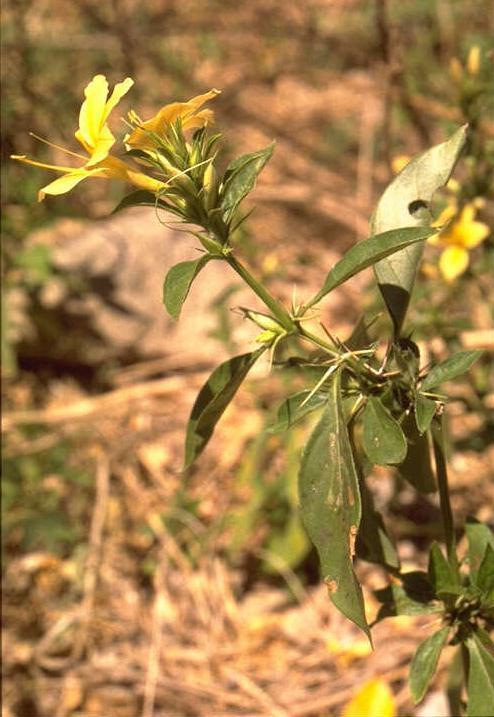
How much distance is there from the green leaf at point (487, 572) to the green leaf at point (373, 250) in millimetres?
398

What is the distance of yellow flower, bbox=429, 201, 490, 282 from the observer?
182 cm

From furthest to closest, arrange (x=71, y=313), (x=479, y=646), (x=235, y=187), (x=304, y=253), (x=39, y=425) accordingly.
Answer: (x=304, y=253) → (x=71, y=313) → (x=39, y=425) → (x=479, y=646) → (x=235, y=187)

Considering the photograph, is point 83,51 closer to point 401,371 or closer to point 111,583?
point 111,583

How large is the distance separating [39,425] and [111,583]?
1.59 feet

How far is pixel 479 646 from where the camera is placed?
1.17 meters

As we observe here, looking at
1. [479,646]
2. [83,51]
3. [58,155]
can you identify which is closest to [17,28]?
[58,155]

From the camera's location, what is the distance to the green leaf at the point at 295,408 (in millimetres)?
1118

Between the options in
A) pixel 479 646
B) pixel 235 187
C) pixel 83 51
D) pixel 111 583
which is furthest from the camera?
pixel 83 51

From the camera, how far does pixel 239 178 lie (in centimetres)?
104

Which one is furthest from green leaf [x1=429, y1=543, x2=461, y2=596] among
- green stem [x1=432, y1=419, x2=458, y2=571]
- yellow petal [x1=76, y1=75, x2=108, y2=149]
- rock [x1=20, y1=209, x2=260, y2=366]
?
rock [x1=20, y1=209, x2=260, y2=366]

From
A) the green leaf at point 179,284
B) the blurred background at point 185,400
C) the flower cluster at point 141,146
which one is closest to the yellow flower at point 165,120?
the flower cluster at point 141,146

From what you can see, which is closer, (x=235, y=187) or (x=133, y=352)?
(x=235, y=187)

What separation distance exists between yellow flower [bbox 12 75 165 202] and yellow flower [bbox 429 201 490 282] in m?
0.94

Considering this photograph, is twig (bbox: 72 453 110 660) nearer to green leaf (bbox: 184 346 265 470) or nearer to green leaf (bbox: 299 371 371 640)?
green leaf (bbox: 184 346 265 470)
